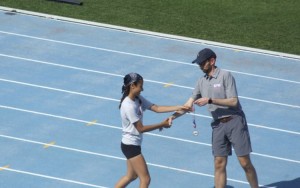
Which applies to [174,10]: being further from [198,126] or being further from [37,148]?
[37,148]

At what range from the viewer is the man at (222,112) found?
440 inches

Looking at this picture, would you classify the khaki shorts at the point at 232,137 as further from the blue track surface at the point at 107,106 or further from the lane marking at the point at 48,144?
the lane marking at the point at 48,144

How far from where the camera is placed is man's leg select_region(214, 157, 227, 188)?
11469 mm

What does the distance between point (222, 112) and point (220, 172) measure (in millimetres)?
837

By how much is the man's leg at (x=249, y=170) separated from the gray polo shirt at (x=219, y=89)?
639 millimetres

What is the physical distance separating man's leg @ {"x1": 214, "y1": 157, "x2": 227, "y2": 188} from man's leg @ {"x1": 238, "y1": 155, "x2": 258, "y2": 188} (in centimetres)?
24

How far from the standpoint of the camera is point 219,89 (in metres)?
11.2

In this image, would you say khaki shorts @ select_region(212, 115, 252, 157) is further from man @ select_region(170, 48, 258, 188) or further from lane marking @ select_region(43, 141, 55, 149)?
lane marking @ select_region(43, 141, 55, 149)

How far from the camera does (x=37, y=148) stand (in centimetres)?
1352

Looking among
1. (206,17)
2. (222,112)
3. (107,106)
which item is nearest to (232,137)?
(222,112)

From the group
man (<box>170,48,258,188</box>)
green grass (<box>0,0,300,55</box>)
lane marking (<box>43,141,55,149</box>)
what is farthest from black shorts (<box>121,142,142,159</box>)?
green grass (<box>0,0,300,55</box>)

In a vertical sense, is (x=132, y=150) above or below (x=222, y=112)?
below

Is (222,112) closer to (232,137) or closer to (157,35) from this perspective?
(232,137)

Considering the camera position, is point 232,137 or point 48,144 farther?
point 48,144
